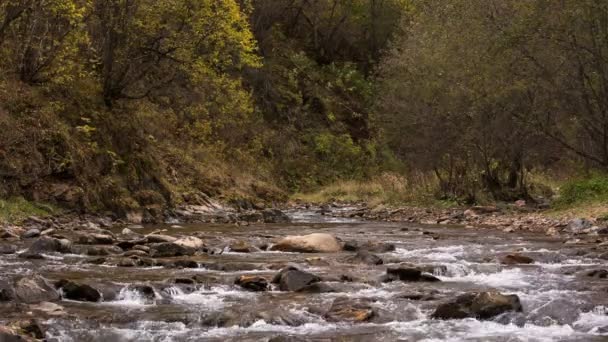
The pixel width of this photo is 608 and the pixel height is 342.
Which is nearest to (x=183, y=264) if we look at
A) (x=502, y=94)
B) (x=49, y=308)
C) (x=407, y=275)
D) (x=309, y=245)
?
(x=309, y=245)

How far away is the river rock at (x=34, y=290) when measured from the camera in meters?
9.75

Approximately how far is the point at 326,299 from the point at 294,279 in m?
1.03

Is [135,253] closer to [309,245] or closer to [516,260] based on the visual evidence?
[309,245]

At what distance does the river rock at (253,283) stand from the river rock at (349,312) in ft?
6.12

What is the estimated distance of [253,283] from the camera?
11398mm

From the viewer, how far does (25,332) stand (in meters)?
7.96

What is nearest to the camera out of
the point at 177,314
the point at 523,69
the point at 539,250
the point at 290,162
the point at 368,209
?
the point at 177,314

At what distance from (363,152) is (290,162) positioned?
6.41 m

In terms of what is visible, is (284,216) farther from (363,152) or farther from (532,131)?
(363,152)

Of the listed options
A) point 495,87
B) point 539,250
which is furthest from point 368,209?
point 539,250

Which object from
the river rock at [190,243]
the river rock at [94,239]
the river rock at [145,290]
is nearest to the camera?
the river rock at [145,290]

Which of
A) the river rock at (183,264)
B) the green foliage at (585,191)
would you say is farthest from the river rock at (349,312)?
the green foliage at (585,191)

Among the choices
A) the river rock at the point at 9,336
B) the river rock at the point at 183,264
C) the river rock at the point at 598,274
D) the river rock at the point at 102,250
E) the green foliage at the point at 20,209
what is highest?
the green foliage at the point at 20,209

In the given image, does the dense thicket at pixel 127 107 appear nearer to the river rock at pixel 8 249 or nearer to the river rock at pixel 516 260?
the river rock at pixel 8 249
